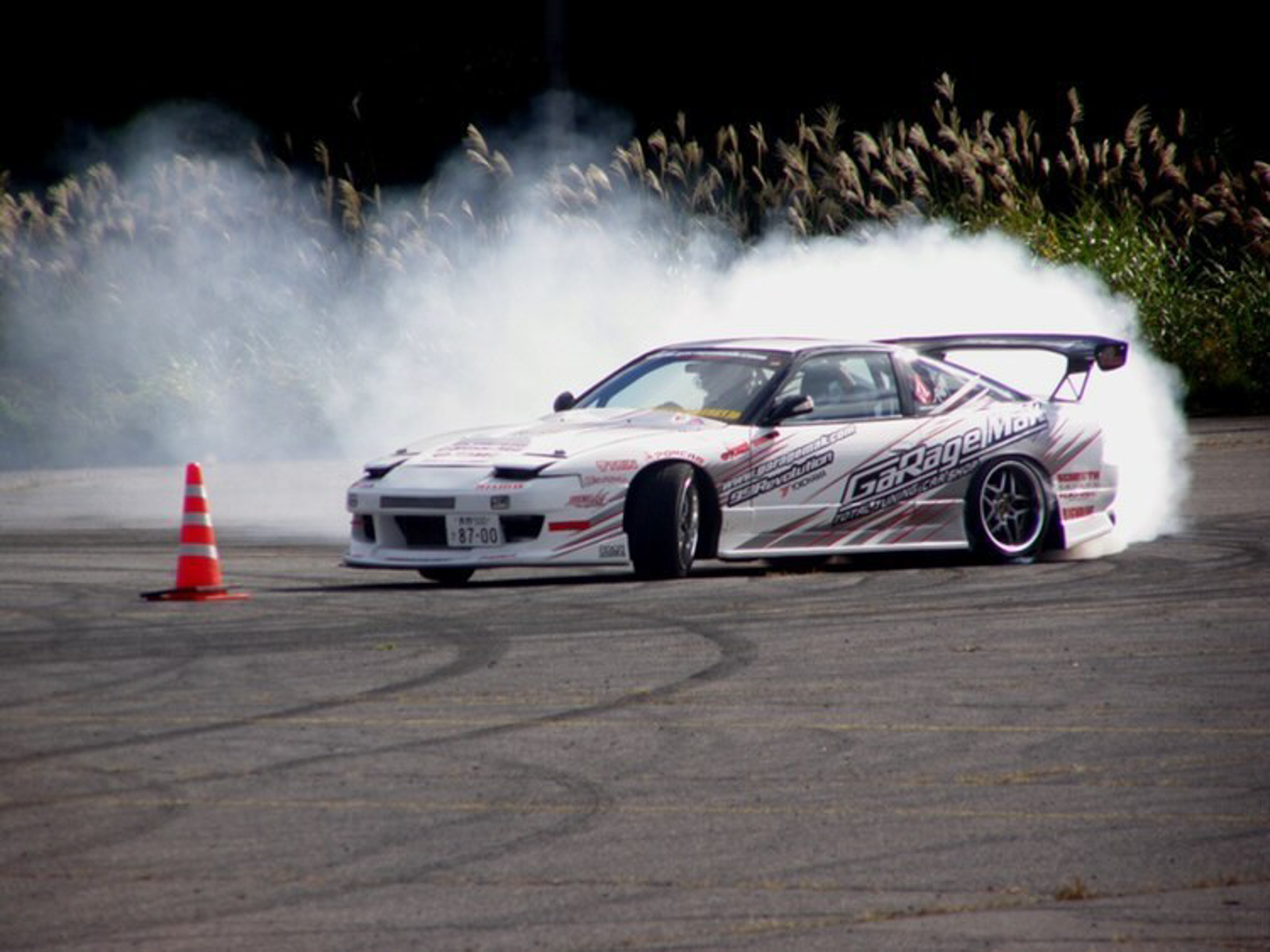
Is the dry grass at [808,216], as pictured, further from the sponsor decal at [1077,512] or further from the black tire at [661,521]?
the black tire at [661,521]

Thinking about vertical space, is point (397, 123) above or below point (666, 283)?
above

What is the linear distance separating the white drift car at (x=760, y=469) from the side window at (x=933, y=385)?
0.01 meters

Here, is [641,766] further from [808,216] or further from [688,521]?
[808,216]

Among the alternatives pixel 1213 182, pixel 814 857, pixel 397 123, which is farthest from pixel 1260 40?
pixel 814 857

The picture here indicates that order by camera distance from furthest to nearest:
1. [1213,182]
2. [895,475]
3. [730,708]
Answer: [1213,182] < [895,475] < [730,708]

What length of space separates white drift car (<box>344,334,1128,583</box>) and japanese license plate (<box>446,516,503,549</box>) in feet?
0.04

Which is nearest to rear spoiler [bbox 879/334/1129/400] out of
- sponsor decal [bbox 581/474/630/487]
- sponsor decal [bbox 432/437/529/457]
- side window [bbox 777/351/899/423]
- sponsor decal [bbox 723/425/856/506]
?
side window [bbox 777/351/899/423]

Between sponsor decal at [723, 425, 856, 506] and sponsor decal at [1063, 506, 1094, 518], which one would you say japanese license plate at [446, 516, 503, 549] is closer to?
sponsor decal at [723, 425, 856, 506]

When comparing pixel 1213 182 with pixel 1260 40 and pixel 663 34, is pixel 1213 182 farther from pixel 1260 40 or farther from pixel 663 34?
pixel 663 34

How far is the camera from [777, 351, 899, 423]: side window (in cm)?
1318

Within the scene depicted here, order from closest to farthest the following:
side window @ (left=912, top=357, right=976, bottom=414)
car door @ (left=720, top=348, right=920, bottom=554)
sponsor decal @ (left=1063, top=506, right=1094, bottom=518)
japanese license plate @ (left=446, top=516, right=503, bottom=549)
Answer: japanese license plate @ (left=446, top=516, right=503, bottom=549) < car door @ (left=720, top=348, right=920, bottom=554) < side window @ (left=912, top=357, right=976, bottom=414) < sponsor decal @ (left=1063, top=506, right=1094, bottom=518)

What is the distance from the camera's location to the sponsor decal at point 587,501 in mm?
12023

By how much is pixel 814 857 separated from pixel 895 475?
7.36 metres

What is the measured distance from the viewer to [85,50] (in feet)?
131
